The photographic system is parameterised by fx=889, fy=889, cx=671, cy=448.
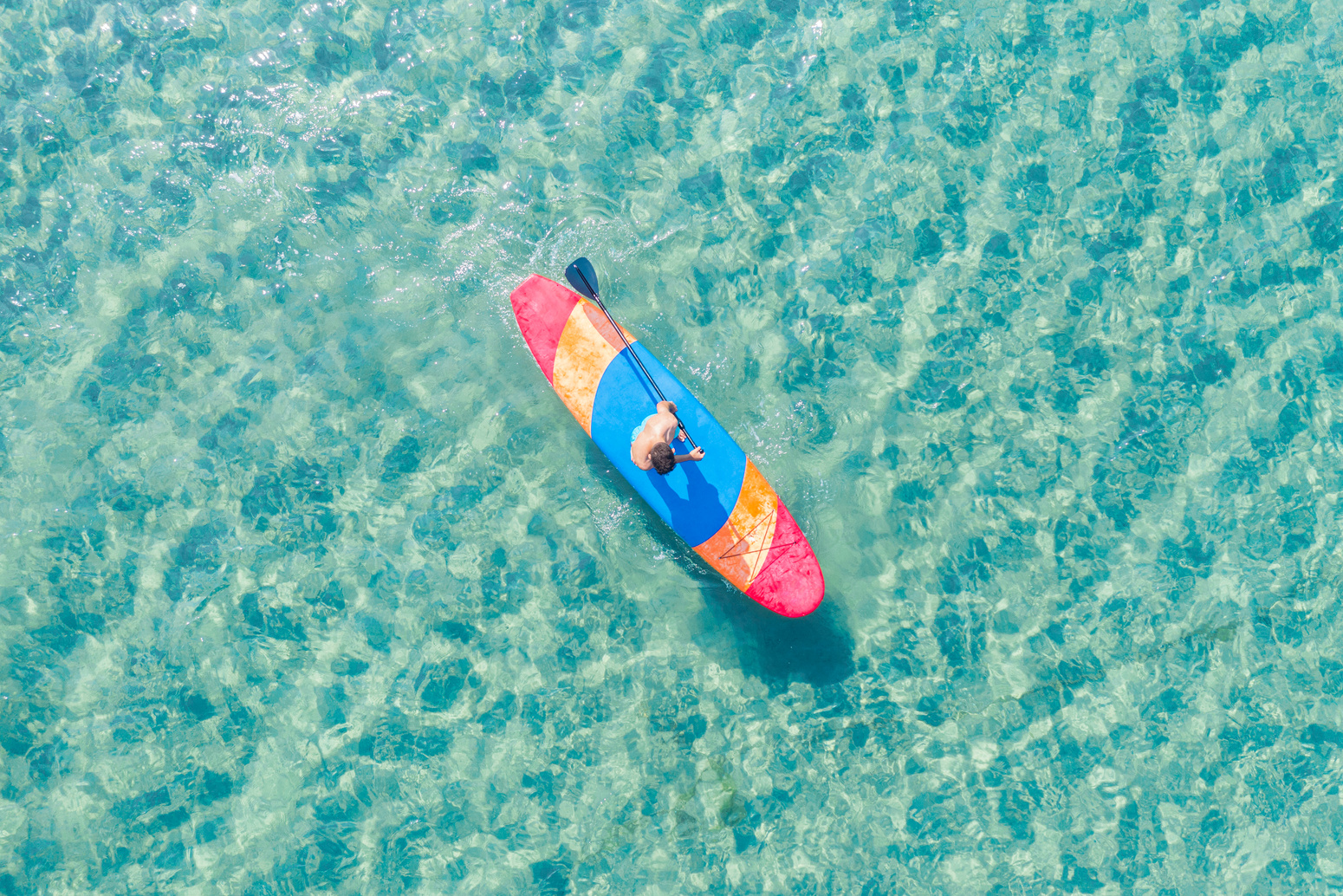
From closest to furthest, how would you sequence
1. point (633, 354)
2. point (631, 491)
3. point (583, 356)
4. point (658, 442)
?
point (658, 442), point (633, 354), point (583, 356), point (631, 491)

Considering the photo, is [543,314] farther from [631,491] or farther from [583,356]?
[631,491]

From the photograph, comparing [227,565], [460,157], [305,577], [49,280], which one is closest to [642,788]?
[305,577]

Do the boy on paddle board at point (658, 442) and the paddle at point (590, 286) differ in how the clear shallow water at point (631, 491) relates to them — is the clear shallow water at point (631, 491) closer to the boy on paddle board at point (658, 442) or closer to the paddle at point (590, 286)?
the paddle at point (590, 286)

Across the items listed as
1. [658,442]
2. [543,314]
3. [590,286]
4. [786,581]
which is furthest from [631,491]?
[590,286]

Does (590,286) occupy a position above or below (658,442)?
above

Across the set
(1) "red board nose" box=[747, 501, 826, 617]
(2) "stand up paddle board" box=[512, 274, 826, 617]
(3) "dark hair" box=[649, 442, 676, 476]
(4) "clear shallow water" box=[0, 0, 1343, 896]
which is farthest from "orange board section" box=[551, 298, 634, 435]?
(1) "red board nose" box=[747, 501, 826, 617]

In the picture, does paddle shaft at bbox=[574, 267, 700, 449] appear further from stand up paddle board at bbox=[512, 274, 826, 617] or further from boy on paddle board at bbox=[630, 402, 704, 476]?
boy on paddle board at bbox=[630, 402, 704, 476]

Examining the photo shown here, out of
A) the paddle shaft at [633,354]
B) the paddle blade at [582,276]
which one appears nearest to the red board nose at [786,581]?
the paddle shaft at [633,354]

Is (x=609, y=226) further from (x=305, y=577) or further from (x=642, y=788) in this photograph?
(x=642, y=788)
